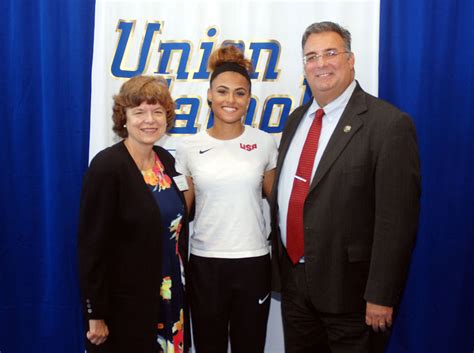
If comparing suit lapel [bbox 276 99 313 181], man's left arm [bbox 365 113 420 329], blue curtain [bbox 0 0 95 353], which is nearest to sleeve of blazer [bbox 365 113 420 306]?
man's left arm [bbox 365 113 420 329]

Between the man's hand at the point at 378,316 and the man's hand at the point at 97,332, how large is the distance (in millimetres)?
1058

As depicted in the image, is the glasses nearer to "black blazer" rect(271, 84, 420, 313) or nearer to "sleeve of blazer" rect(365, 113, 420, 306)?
"black blazer" rect(271, 84, 420, 313)

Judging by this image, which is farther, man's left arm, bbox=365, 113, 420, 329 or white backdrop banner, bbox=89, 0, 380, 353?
white backdrop banner, bbox=89, 0, 380, 353

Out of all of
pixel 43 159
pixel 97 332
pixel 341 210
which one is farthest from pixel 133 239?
pixel 43 159

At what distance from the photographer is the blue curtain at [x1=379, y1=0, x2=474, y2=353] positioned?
101 inches

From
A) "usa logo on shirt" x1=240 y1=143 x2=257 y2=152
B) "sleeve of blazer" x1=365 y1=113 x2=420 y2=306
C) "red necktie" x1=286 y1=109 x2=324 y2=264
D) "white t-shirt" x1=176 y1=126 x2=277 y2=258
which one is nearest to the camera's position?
"sleeve of blazer" x1=365 y1=113 x2=420 y2=306

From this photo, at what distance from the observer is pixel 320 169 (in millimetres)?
1724

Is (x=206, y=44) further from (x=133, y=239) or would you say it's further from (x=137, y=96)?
(x=133, y=239)

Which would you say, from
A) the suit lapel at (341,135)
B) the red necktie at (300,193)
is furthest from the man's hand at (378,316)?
the suit lapel at (341,135)

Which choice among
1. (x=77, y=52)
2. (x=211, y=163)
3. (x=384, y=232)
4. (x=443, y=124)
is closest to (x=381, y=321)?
(x=384, y=232)

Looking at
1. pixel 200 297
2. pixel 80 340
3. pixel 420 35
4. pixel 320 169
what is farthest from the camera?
pixel 80 340

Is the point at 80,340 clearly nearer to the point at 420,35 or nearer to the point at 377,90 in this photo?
the point at 377,90

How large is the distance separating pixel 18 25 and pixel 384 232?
2415 mm

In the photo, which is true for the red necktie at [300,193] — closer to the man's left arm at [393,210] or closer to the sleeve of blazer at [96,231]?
the man's left arm at [393,210]
